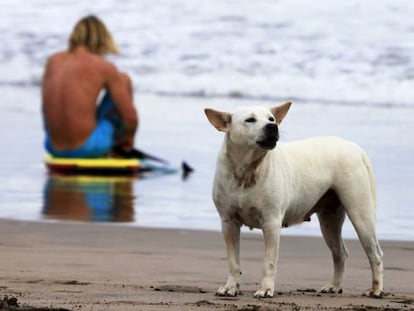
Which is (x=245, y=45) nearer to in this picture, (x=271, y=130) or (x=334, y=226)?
(x=334, y=226)

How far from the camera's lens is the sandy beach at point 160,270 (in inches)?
273

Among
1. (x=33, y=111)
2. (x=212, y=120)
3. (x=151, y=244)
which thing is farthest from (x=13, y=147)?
(x=212, y=120)

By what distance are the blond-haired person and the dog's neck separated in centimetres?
806

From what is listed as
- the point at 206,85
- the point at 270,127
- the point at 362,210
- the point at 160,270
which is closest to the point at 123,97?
the point at 160,270

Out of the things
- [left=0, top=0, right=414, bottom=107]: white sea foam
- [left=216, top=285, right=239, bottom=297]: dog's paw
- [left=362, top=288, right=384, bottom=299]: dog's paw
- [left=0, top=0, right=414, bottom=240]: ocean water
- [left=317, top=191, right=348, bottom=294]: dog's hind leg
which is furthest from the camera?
[left=0, top=0, right=414, bottom=107]: white sea foam

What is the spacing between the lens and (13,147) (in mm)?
16938

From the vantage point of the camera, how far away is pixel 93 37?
→ 51.8 ft

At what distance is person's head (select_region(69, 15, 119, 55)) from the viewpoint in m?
15.6

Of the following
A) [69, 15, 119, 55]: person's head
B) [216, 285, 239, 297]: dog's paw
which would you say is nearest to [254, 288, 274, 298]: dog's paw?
[216, 285, 239, 297]: dog's paw

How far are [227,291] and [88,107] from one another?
27.9 feet

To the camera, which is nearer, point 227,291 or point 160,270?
point 227,291

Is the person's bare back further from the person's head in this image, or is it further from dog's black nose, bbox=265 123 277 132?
dog's black nose, bbox=265 123 277 132

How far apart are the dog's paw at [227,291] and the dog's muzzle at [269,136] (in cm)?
81

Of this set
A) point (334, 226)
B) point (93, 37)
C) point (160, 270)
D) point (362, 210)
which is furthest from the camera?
point (93, 37)
